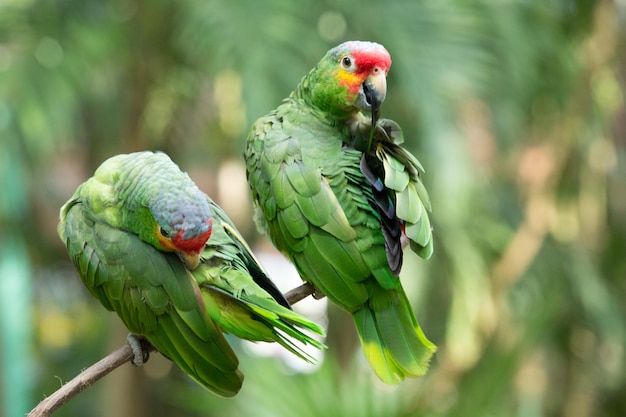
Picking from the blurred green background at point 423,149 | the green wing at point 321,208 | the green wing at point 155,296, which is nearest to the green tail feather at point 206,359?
the green wing at point 155,296

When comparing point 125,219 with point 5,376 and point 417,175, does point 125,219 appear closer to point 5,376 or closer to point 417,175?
point 417,175

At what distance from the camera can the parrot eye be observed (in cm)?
74

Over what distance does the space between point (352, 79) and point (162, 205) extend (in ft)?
0.74

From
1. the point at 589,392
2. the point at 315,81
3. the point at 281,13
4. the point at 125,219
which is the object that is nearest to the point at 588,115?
the point at 589,392

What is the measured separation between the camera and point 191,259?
674mm

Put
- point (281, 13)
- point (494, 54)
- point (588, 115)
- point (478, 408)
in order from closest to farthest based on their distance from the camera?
point (478, 408) → point (281, 13) → point (494, 54) → point (588, 115)

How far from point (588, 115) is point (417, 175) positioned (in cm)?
195

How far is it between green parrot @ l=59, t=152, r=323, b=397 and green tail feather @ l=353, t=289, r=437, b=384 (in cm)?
9

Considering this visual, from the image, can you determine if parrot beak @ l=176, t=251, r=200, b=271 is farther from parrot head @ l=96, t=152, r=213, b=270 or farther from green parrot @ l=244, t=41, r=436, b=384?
green parrot @ l=244, t=41, r=436, b=384

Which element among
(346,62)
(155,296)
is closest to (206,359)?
(155,296)

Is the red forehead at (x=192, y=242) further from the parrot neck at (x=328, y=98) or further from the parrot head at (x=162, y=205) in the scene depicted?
the parrot neck at (x=328, y=98)

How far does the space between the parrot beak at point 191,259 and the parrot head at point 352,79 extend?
0.21m

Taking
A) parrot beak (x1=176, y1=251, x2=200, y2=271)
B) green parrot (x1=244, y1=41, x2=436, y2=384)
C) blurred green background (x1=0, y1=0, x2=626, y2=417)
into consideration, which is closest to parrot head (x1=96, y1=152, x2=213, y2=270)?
parrot beak (x1=176, y1=251, x2=200, y2=271)

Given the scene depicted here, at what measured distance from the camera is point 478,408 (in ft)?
5.02
